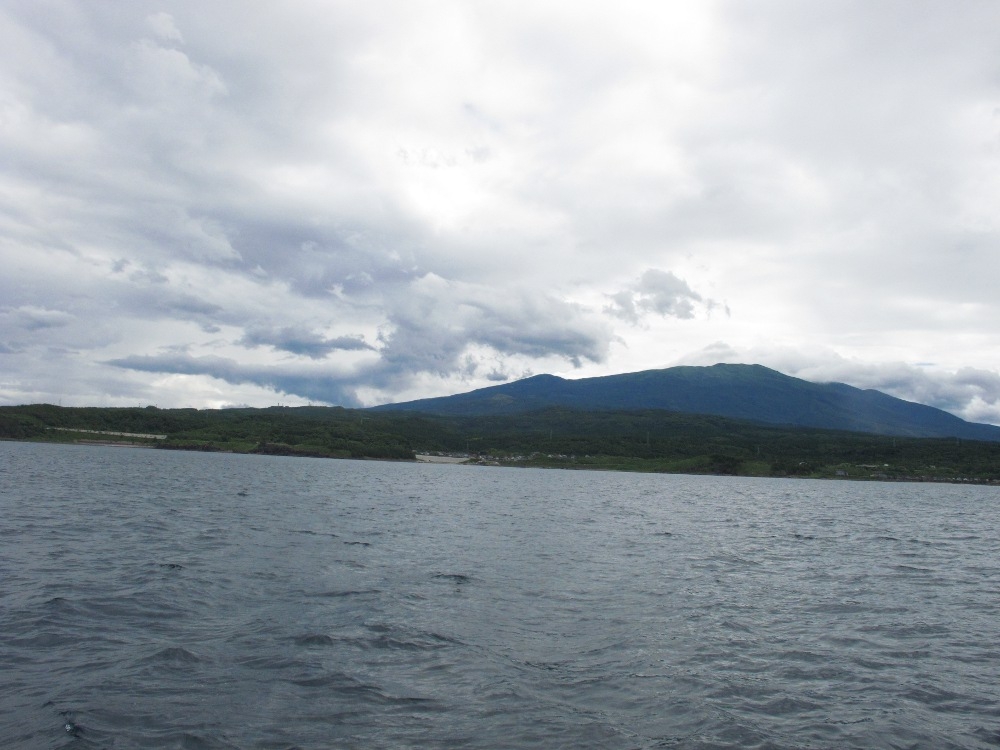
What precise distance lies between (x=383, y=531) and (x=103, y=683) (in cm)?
3170

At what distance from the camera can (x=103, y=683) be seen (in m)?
15.8

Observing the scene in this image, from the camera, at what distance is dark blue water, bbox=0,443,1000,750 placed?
14.5 metres

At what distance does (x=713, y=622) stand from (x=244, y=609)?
16.6 metres

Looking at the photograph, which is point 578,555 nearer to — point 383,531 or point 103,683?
point 383,531

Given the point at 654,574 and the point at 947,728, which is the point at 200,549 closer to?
the point at 654,574

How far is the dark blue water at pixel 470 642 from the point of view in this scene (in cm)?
1445

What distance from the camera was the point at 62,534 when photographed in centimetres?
3709

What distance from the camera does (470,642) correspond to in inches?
811

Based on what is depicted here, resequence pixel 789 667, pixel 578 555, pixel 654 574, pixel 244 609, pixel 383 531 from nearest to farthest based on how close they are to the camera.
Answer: pixel 789 667 → pixel 244 609 → pixel 654 574 → pixel 578 555 → pixel 383 531

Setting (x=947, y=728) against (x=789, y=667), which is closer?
(x=947, y=728)

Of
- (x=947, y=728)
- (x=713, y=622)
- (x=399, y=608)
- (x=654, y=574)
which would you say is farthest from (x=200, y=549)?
(x=947, y=728)

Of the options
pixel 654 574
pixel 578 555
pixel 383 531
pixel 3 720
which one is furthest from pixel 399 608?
pixel 383 531

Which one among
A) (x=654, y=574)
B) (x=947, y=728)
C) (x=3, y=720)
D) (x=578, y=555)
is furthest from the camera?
(x=578, y=555)

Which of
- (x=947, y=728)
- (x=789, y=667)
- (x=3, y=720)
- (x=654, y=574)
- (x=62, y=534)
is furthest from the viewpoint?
(x=62, y=534)
